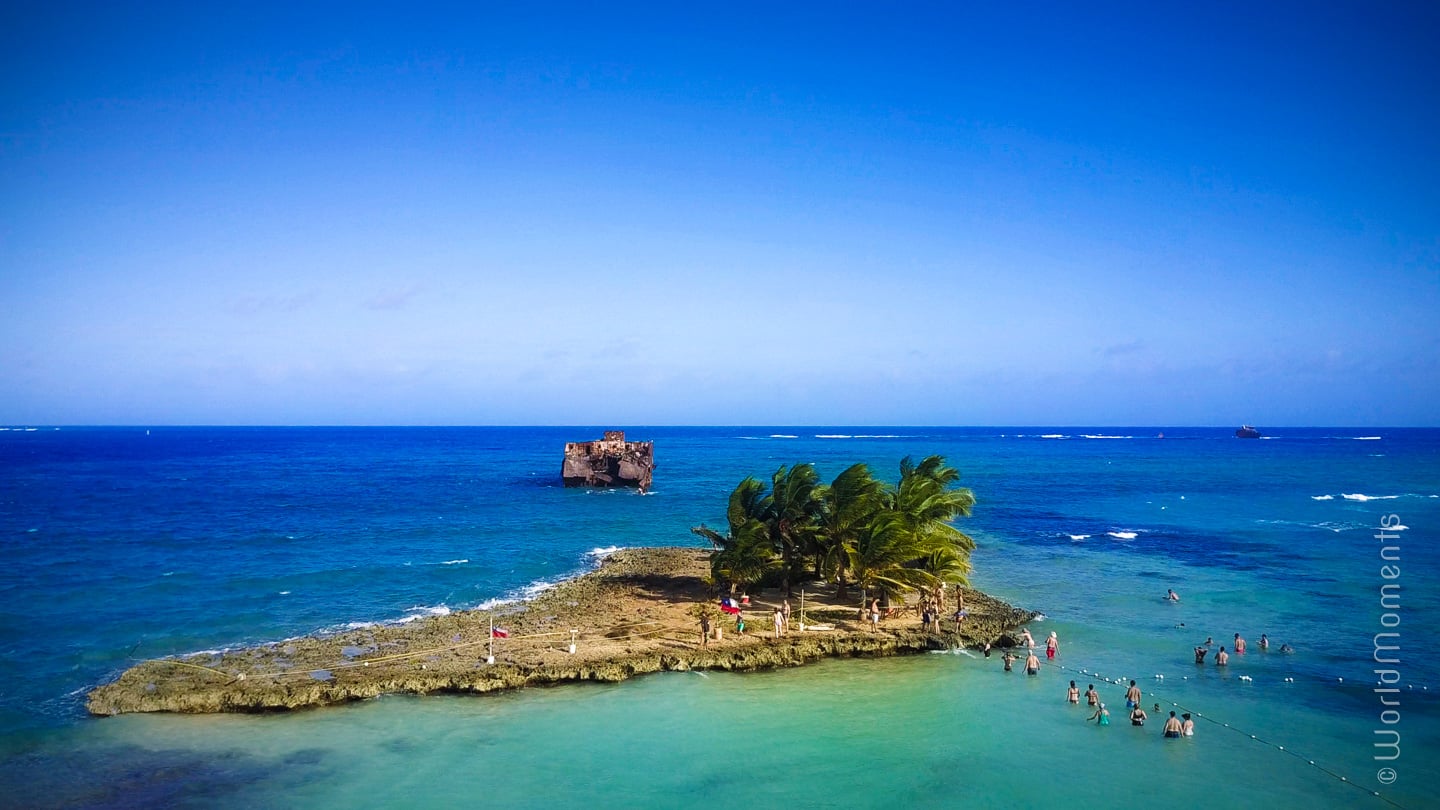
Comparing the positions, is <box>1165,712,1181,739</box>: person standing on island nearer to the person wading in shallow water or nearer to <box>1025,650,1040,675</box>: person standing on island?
the person wading in shallow water

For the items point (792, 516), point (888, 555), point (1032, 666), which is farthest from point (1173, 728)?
point (792, 516)

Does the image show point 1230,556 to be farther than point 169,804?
Yes

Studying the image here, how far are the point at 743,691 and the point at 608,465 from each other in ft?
219

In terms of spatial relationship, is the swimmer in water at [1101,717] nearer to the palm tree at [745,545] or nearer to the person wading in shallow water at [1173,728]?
the person wading in shallow water at [1173,728]

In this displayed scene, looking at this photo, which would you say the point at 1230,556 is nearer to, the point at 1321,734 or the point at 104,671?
the point at 1321,734

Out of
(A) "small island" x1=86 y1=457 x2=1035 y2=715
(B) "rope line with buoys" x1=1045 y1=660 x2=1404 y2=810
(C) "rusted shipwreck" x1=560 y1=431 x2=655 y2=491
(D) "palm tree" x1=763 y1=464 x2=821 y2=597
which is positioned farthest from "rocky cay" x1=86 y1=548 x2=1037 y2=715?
Answer: (C) "rusted shipwreck" x1=560 y1=431 x2=655 y2=491

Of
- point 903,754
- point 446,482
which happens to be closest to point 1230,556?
point 903,754

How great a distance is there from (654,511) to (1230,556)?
44916 millimetres

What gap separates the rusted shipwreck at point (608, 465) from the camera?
9206 centimetres

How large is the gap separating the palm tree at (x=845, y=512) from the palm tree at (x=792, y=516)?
1.59 ft

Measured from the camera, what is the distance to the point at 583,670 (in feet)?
95.0

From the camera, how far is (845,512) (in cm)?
3641

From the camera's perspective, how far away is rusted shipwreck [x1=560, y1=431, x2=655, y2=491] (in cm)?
9206

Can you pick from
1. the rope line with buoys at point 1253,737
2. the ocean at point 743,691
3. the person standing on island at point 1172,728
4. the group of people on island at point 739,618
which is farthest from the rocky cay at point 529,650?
the person standing on island at point 1172,728
